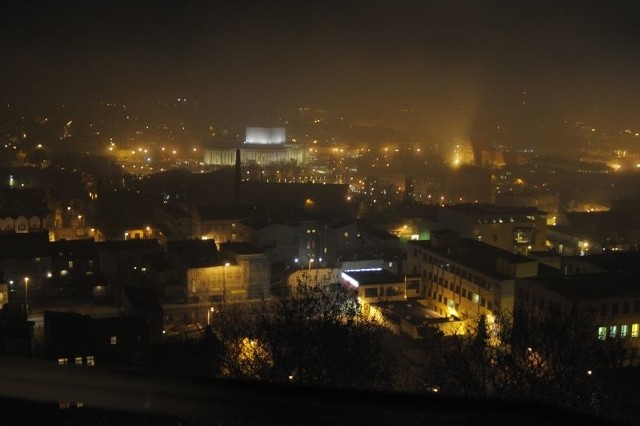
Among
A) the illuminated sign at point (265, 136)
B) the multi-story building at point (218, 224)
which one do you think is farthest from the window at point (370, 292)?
the illuminated sign at point (265, 136)

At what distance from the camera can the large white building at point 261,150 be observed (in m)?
18.0

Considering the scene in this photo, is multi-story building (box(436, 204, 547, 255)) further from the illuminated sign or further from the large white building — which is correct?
the illuminated sign

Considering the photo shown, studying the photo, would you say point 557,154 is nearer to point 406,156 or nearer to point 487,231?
point 406,156

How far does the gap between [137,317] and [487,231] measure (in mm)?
4885

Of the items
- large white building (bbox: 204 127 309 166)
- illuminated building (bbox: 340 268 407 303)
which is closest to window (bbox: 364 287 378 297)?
illuminated building (bbox: 340 268 407 303)

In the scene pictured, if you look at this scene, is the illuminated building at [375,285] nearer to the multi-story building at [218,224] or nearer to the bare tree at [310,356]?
the multi-story building at [218,224]

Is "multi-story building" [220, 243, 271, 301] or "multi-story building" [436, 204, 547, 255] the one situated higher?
"multi-story building" [436, 204, 547, 255]

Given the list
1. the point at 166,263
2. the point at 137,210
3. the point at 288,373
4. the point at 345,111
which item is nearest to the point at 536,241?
the point at 166,263

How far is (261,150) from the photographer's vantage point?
1878 centimetres

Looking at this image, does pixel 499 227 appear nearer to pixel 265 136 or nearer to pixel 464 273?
pixel 464 273

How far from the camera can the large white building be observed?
18.0 m

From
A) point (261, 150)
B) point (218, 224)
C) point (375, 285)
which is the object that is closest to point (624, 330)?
point (375, 285)

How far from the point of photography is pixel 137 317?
13.8ft

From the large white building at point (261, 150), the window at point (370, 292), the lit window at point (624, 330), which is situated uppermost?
the large white building at point (261, 150)
